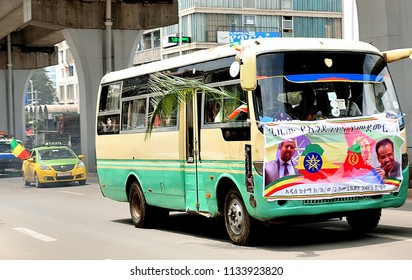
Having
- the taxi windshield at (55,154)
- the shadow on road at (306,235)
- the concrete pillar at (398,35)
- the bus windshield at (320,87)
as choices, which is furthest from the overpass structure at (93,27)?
the bus windshield at (320,87)

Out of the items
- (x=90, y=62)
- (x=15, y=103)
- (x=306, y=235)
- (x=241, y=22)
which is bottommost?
(x=306, y=235)

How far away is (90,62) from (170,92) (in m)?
27.7

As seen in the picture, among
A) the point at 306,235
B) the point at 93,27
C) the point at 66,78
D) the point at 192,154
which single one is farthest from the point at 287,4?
the point at 306,235

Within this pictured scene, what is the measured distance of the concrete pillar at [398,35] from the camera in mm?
23844

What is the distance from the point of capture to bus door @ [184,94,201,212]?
13.9 metres

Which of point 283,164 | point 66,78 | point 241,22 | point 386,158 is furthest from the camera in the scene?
point 66,78

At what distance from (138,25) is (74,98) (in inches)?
3674

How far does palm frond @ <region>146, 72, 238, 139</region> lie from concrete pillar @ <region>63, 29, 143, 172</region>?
2663 centimetres

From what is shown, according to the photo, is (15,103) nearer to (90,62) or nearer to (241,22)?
(241,22)

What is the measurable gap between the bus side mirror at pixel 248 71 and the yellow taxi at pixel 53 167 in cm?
2144

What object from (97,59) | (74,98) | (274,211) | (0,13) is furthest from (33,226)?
(74,98)

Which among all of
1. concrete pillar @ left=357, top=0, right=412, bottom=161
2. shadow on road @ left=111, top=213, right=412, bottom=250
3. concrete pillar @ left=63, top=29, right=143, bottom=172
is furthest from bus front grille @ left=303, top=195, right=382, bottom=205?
concrete pillar @ left=63, top=29, right=143, bottom=172

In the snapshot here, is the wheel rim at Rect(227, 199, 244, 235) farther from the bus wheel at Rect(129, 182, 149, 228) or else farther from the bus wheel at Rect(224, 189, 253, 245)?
the bus wheel at Rect(129, 182, 149, 228)

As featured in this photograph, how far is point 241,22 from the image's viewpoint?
3120 inches
